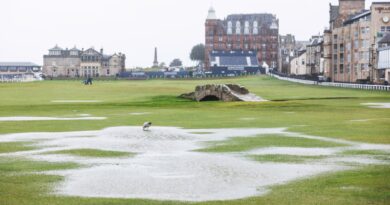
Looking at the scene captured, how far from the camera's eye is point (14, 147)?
32.1m

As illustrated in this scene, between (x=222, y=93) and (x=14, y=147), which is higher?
(x=222, y=93)

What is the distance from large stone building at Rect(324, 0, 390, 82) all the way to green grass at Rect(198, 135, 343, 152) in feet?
350

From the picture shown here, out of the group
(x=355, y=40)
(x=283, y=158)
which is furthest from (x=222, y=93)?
(x=355, y=40)

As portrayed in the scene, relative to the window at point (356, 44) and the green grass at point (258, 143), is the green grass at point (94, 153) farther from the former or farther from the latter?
the window at point (356, 44)

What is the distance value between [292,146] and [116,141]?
8.57 metres

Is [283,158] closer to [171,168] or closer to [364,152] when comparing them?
[364,152]

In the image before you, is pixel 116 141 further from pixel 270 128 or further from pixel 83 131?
pixel 270 128

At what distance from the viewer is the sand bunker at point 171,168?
69.3 ft

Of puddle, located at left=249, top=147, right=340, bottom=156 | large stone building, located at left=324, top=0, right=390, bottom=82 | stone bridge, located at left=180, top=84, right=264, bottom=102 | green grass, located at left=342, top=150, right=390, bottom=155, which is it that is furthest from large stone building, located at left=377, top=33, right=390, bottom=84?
green grass, located at left=342, top=150, right=390, bottom=155

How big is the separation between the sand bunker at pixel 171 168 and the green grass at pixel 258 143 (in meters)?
0.80

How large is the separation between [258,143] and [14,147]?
1097 centimetres

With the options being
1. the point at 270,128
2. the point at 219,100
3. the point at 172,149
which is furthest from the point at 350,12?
the point at 172,149

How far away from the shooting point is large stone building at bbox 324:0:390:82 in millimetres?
139125

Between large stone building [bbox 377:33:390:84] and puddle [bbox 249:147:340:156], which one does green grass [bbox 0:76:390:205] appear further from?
large stone building [bbox 377:33:390:84]
